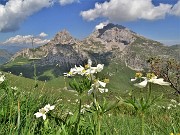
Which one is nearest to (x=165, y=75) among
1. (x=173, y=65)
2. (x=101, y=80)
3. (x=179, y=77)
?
(x=173, y=65)

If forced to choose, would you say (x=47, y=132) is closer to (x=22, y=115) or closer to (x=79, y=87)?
(x=22, y=115)

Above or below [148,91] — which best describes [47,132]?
below

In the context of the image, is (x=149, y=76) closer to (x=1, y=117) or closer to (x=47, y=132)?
(x=47, y=132)

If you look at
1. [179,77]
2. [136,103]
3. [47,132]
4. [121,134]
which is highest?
[136,103]

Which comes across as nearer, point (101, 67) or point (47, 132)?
point (101, 67)

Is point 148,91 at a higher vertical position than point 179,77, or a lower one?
higher

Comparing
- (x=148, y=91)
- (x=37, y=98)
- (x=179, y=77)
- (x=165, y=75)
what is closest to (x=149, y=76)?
(x=148, y=91)

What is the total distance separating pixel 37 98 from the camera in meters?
6.36

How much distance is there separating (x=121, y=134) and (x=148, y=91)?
281 centimetres

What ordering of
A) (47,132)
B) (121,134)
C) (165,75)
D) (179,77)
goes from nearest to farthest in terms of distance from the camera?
(47,132), (121,134), (165,75), (179,77)

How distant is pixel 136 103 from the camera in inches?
114

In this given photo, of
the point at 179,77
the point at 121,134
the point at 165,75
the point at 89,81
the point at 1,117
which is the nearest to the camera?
the point at 89,81

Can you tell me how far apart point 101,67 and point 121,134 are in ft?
6.84

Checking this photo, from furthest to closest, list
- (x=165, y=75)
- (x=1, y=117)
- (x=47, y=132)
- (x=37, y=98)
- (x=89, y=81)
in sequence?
(x=165, y=75), (x=37, y=98), (x=1, y=117), (x=47, y=132), (x=89, y=81)
